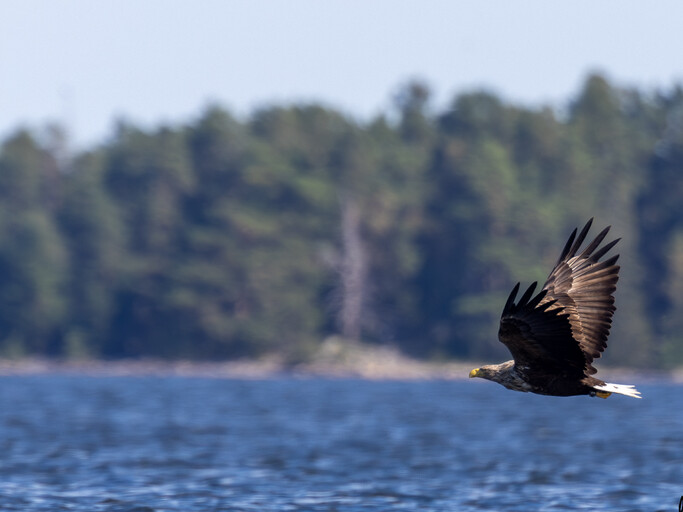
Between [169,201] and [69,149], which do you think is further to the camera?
[69,149]

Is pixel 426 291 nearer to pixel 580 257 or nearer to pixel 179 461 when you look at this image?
pixel 179 461

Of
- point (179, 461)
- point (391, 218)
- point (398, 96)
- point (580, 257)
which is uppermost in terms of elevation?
point (398, 96)

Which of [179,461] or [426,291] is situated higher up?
[426,291]

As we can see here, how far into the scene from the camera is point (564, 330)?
1491 cm

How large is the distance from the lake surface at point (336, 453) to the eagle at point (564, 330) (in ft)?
20.4

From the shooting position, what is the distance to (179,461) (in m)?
30.0

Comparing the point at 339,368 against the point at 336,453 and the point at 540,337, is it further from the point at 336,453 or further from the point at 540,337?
the point at 540,337

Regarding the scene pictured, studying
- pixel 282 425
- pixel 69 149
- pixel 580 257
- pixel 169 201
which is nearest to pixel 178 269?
pixel 169 201

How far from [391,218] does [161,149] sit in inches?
737

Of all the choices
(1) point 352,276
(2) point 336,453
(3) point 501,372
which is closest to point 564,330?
(3) point 501,372

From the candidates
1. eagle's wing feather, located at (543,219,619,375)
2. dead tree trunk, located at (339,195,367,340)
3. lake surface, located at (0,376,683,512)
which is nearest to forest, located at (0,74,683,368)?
dead tree trunk, located at (339,195,367,340)

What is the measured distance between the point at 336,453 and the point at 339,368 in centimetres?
5180

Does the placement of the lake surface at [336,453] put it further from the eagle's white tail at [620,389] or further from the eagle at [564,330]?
the eagle's white tail at [620,389]

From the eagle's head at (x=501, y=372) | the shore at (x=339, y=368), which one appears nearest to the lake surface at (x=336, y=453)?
the eagle's head at (x=501, y=372)
